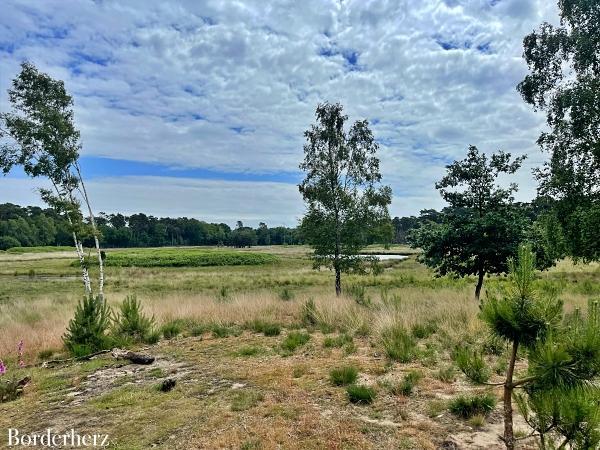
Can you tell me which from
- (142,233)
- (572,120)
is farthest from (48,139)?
(142,233)

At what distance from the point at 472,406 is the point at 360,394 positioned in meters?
1.26

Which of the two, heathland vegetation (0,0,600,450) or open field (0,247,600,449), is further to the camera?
open field (0,247,600,449)

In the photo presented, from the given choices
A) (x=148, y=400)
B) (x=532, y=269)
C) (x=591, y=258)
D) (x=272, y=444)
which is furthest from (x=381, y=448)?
(x=591, y=258)

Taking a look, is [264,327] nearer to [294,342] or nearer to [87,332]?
[294,342]

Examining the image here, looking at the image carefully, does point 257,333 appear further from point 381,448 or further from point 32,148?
point 32,148

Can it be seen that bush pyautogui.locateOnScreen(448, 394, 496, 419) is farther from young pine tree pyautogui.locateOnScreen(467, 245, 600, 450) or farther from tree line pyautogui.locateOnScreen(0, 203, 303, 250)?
tree line pyautogui.locateOnScreen(0, 203, 303, 250)

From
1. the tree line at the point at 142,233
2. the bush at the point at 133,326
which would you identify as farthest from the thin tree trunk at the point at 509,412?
the tree line at the point at 142,233

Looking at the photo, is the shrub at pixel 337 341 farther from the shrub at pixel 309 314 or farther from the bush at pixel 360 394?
the bush at pixel 360 394

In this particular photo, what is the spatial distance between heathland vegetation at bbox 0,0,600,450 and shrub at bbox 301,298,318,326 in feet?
0.17

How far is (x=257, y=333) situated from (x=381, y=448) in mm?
6595

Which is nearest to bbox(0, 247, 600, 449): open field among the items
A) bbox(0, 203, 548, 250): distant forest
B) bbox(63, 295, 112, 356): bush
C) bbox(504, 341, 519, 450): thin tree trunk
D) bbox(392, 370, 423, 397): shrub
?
bbox(392, 370, 423, 397): shrub

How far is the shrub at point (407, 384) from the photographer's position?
5.08 metres

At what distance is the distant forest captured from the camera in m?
102

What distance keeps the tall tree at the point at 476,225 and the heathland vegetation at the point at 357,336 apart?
56 millimetres
